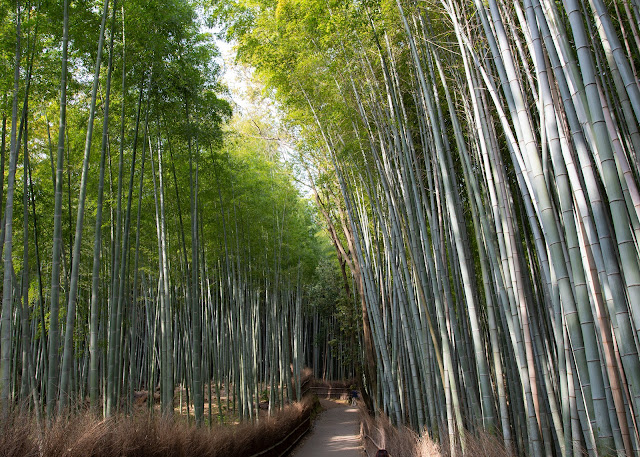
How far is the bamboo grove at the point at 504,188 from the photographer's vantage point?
5.25ft

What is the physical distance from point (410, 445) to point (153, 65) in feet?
14.9

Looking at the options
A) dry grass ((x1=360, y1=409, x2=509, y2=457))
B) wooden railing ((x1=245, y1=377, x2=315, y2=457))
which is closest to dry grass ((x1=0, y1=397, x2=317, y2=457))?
wooden railing ((x1=245, y1=377, x2=315, y2=457))

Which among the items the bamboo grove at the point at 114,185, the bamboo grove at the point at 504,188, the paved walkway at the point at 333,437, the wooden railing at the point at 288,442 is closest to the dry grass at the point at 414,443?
the bamboo grove at the point at 504,188

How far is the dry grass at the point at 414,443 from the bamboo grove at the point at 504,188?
0.12 m

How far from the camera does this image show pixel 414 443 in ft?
13.2

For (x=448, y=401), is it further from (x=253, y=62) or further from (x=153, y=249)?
(x=153, y=249)

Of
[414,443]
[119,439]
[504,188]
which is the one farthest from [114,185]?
[504,188]

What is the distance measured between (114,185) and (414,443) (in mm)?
5157

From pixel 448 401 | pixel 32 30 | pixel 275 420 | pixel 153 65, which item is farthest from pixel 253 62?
pixel 275 420

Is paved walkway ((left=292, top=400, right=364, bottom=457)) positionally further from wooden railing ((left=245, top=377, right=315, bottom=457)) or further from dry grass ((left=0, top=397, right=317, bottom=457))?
dry grass ((left=0, top=397, right=317, bottom=457))

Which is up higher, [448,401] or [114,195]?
[114,195]

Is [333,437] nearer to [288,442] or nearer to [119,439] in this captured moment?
[288,442]

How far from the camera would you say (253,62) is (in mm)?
5629

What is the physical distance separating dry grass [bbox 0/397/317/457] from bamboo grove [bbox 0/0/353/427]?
0.28 metres
